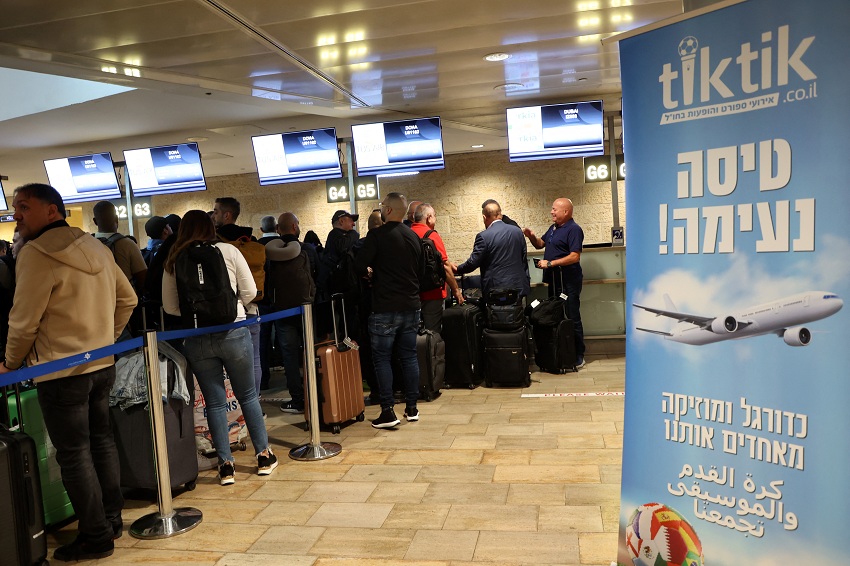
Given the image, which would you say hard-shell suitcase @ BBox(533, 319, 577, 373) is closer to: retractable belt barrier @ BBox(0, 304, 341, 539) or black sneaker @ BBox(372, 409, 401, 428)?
black sneaker @ BBox(372, 409, 401, 428)

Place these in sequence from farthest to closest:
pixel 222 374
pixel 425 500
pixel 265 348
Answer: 1. pixel 265 348
2. pixel 222 374
3. pixel 425 500

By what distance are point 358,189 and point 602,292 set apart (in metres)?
4.09

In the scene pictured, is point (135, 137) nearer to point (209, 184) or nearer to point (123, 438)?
point (209, 184)

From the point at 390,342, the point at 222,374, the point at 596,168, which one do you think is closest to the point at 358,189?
the point at 596,168

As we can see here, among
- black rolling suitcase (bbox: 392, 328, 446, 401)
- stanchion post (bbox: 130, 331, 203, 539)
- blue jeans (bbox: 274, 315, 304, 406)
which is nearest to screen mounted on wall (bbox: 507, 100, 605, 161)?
black rolling suitcase (bbox: 392, 328, 446, 401)

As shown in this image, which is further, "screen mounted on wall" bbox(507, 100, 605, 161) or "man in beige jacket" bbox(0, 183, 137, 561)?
"screen mounted on wall" bbox(507, 100, 605, 161)

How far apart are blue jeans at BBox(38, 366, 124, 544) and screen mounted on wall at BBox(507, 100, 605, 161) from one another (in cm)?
529

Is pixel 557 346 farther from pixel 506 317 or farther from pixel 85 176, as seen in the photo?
pixel 85 176

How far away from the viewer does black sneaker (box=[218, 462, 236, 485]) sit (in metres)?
4.55

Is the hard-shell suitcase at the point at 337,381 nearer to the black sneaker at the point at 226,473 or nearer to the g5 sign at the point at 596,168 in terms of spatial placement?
the black sneaker at the point at 226,473

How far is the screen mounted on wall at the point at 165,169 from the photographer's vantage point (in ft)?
29.6

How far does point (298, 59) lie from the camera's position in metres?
5.39

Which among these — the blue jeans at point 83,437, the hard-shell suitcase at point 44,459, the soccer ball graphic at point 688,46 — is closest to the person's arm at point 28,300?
the blue jeans at point 83,437

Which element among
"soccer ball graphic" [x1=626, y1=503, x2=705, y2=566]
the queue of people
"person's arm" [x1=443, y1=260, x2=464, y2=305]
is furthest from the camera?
"person's arm" [x1=443, y1=260, x2=464, y2=305]
